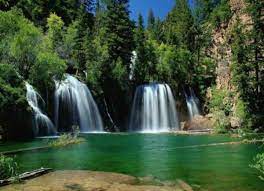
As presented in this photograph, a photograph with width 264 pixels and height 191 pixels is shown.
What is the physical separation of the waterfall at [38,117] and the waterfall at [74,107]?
485cm

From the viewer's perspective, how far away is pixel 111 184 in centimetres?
1563

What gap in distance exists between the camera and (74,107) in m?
52.9

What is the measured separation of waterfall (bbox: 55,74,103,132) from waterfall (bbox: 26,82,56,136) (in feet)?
15.9

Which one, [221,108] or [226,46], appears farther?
[226,46]

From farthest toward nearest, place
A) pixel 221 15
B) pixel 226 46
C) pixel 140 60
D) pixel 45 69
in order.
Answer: pixel 221 15 → pixel 226 46 → pixel 140 60 → pixel 45 69

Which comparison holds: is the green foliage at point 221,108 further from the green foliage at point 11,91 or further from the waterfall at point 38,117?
the green foliage at point 11,91

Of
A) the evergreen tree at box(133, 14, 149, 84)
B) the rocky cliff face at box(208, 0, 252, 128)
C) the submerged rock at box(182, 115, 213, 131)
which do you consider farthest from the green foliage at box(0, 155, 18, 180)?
the evergreen tree at box(133, 14, 149, 84)

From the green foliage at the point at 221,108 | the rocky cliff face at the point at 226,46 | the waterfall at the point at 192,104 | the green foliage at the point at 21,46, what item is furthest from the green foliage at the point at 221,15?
the green foliage at the point at 21,46

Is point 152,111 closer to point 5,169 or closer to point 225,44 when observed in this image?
point 225,44

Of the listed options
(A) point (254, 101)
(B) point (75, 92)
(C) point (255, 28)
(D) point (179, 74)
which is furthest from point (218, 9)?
(B) point (75, 92)

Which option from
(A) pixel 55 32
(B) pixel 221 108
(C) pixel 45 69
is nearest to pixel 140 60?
(A) pixel 55 32

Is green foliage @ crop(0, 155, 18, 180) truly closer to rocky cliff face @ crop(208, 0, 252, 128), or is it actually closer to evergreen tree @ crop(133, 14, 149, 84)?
rocky cliff face @ crop(208, 0, 252, 128)

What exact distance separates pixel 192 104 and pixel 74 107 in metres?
22.0

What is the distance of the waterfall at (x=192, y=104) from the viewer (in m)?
66.8
